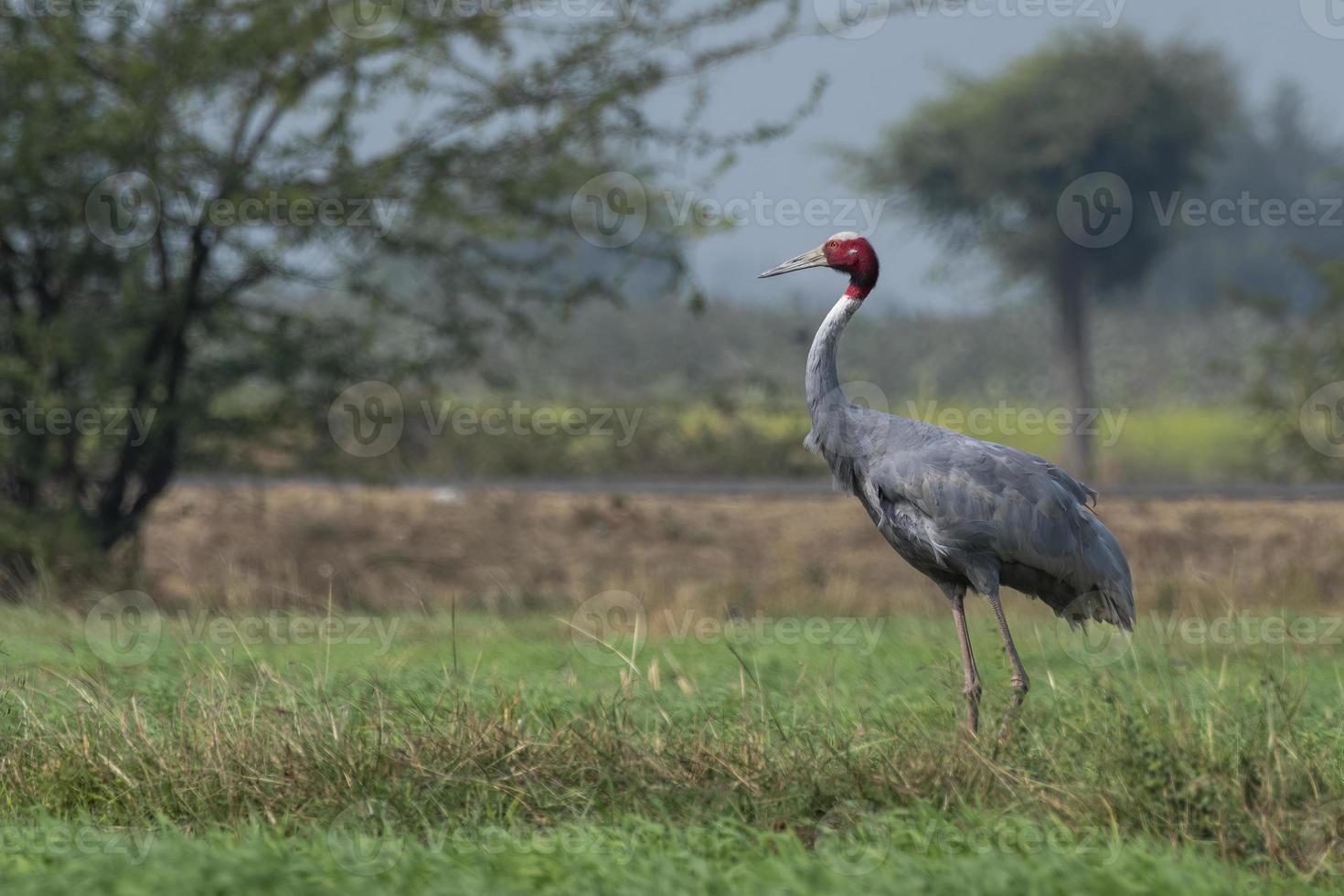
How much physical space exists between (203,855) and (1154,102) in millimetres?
26539

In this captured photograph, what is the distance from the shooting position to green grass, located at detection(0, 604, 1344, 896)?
16.6ft

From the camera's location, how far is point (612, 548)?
1555 cm

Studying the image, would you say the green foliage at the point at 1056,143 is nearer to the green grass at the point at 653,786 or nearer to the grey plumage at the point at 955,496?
the green grass at the point at 653,786

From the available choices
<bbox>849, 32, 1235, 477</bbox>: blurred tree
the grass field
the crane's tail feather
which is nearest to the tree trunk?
<bbox>849, 32, 1235, 477</bbox>: blurred tree

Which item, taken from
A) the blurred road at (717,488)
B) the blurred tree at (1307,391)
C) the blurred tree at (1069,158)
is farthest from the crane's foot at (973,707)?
the blurred tree at (1069,158)

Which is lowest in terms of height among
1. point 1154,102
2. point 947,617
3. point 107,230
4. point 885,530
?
point 947,617

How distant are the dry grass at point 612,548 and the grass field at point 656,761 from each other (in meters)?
2.09

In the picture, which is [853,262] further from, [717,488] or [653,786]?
[717,488]

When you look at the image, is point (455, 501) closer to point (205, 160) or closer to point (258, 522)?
point (258, 522)

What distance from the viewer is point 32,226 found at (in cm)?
1377

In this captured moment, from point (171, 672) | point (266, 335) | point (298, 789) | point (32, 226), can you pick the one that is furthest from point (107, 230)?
point (298, 789)

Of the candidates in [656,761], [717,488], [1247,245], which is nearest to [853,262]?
[656,761]

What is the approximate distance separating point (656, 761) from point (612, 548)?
30.2 ft

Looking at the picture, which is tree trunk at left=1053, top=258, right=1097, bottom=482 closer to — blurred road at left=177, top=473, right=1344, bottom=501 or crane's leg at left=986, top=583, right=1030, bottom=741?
blurred road at left=177, top=473, right=1344, bottom=501
